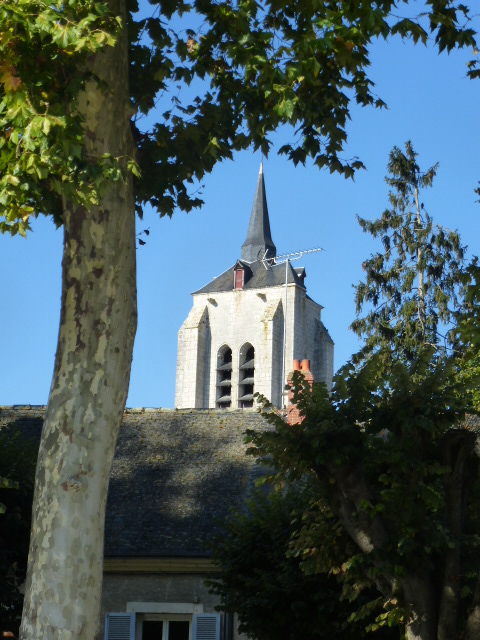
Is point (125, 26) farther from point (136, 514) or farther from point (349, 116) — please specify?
point (136, 514)

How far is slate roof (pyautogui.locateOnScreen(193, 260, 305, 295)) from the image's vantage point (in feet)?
238

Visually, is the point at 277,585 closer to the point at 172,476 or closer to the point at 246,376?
the point at 172,476

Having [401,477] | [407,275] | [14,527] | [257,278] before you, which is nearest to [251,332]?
[257,278]

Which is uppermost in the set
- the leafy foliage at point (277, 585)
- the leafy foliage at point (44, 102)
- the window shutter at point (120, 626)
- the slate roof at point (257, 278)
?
the slate roof at point (257, 278)

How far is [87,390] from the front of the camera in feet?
28.5

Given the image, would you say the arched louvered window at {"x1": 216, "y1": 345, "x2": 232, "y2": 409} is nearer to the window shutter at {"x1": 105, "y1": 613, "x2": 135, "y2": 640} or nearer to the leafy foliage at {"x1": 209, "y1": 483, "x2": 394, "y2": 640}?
the window shutter at {"x1": 105, "y1": 613, "x2": 135, "y2": 640}

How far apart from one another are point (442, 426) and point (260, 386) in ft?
193

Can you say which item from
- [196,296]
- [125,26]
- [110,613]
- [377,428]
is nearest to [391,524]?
[377,428]

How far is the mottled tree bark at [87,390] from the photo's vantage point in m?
8.21

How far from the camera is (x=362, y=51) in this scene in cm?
1060

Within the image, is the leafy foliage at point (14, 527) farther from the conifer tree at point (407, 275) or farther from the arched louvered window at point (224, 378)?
the arched louvered window at point (224, 378)

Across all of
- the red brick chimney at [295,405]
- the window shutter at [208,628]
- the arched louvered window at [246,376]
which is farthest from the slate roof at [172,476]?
the arched louvered window at [246,376]

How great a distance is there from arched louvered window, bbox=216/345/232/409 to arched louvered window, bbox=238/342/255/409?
33.2 inches

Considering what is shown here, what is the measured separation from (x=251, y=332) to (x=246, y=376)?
2.90 m
